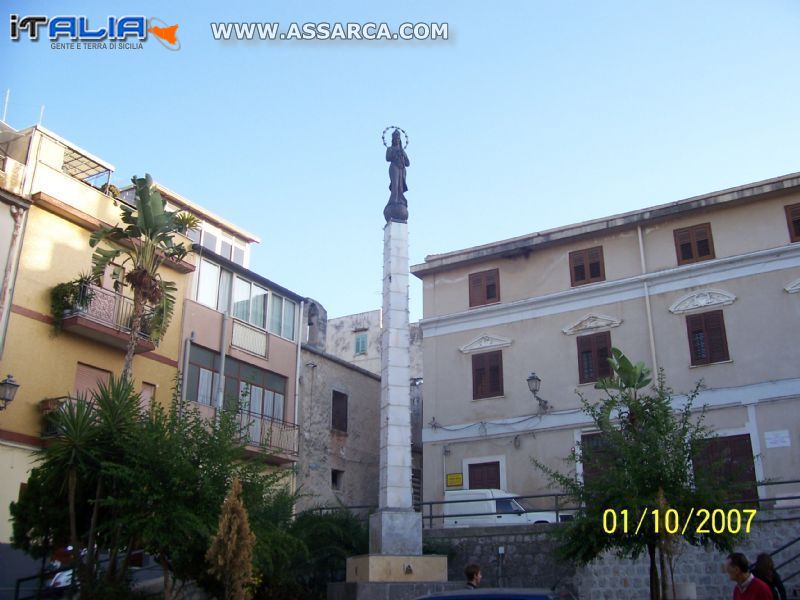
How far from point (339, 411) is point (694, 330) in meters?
12.4

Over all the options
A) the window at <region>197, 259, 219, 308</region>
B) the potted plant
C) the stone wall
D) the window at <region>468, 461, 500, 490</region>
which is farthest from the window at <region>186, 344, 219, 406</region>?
the window at <region>468, 461, 500, 490</region>

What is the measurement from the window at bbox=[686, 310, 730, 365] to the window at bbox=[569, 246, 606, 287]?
3255 millimetres

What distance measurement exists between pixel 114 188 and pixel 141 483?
1342 cm

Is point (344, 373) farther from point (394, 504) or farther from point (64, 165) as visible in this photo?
point (394, 504)

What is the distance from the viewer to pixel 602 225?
87.6 ft

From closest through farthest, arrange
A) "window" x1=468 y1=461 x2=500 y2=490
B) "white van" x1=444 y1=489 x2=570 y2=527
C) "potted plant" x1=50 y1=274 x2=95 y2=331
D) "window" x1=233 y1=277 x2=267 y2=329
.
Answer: "potted plant" x1=50 y1=274 x2=95 y2=331 → "white van" x1=444 y1=489 x2=570 y2=527 → "window" x1=468 y1=461 x2=500 y2=490 → "window" x1=233 y1=277 x2=267 y2=329

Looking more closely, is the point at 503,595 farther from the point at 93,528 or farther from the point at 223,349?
the point at 223,349

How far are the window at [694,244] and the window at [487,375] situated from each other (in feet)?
20.7

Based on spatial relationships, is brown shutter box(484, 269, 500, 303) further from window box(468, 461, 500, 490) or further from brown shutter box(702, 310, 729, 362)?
brown shutter box(702, 310, 729, 362)

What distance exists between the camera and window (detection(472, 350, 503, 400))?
27.5 metres

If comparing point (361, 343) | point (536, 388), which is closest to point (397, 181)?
point (536, 388)

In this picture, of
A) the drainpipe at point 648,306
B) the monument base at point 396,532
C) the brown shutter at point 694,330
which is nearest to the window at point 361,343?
the drainpipe at point 648,306

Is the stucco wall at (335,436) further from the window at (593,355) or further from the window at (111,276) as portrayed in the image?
the window at (593,355)

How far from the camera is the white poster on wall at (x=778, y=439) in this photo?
22.2 m
